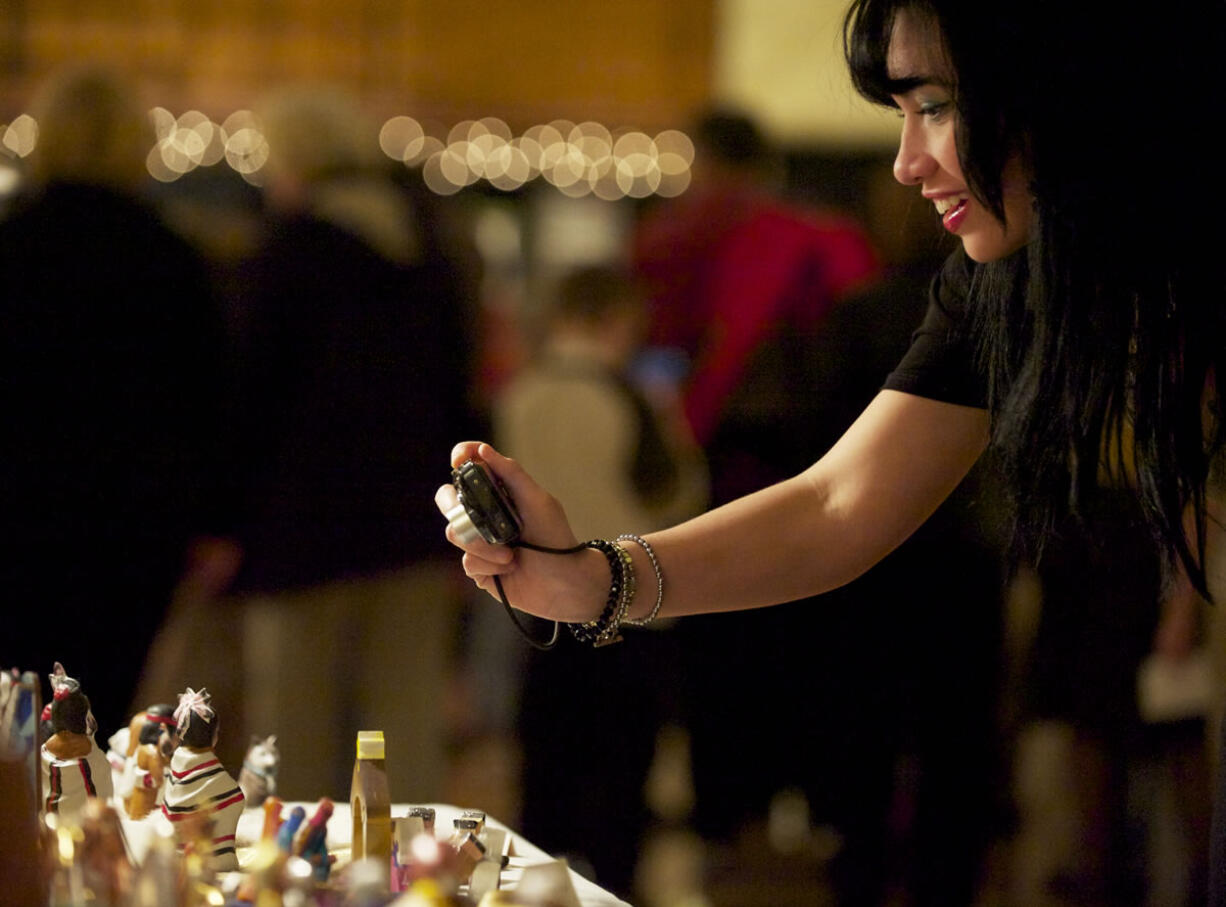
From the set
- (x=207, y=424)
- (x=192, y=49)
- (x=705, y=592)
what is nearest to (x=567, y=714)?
(x=207, y=424)

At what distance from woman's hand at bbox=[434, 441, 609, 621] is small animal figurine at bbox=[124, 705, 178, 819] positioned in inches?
12.0

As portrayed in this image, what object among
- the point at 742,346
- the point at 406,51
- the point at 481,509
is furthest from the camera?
the point at 406,51

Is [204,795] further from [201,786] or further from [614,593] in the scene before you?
[614,593]

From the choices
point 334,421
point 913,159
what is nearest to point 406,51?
point 334,421

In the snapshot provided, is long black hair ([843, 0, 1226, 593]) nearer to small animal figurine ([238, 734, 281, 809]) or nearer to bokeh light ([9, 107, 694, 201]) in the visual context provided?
small animal figurine ([238, 734, 281, 809])

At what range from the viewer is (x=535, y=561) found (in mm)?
1140

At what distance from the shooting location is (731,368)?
287 centimetres

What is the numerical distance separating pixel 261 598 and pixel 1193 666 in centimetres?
176

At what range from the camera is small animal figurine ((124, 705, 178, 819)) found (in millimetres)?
1225

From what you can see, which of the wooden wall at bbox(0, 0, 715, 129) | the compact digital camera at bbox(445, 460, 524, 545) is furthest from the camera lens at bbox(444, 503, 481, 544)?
the wooden wall at bbox(0, 0, 715, 129)

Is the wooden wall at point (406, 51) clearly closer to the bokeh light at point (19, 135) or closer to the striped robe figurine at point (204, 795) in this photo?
the bokeh light at point (19, 135)

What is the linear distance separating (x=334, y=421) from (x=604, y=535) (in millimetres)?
523

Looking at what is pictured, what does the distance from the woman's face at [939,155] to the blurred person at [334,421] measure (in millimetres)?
1605

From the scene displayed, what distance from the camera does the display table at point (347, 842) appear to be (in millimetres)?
1152
